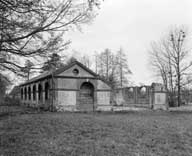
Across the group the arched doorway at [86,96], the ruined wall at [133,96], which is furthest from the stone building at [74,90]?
the ruined wall at [133,96]

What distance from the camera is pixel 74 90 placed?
2219 centimetres

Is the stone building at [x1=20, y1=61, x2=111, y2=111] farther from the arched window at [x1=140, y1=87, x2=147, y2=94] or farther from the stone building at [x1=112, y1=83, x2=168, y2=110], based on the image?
the arched window at [x1=140, y1=87, x2=147, y2=94]

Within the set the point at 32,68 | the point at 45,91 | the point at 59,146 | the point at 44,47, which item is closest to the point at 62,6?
the point at 44,47

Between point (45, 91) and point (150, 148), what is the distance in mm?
19250

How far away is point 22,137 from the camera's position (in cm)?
773

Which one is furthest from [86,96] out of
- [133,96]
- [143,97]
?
[133,96]

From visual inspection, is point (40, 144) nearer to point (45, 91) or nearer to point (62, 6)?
point (62, 6)

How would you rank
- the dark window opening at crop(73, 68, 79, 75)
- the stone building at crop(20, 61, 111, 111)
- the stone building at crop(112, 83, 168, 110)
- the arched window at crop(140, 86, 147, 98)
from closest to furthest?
the stone building at crop(20, 61, 111, 111), the dark window opening at crop(73, 68, 79, 75), the stone building at crop(112, 83, 168, 110), the arched window at crop(140, 86, 147, 98)

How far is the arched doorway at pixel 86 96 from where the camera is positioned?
2289 cm

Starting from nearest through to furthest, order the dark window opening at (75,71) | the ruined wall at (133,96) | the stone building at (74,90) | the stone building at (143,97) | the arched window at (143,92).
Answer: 1. the stone building at (74,90)
2. the dark window opening at (75,71)
3. the stone building at (143,97)
4. the ruined wall at (133,96)
5. the arched window at (143,92)

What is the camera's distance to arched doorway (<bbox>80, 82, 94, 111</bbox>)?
22891mm

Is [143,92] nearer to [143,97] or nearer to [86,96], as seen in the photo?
[143,97]

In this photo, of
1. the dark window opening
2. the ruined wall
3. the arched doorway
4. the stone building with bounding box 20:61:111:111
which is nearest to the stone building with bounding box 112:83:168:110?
the ruined wall

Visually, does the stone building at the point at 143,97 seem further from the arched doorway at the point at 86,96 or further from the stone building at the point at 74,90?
the arched doorway at the point at 86,96
